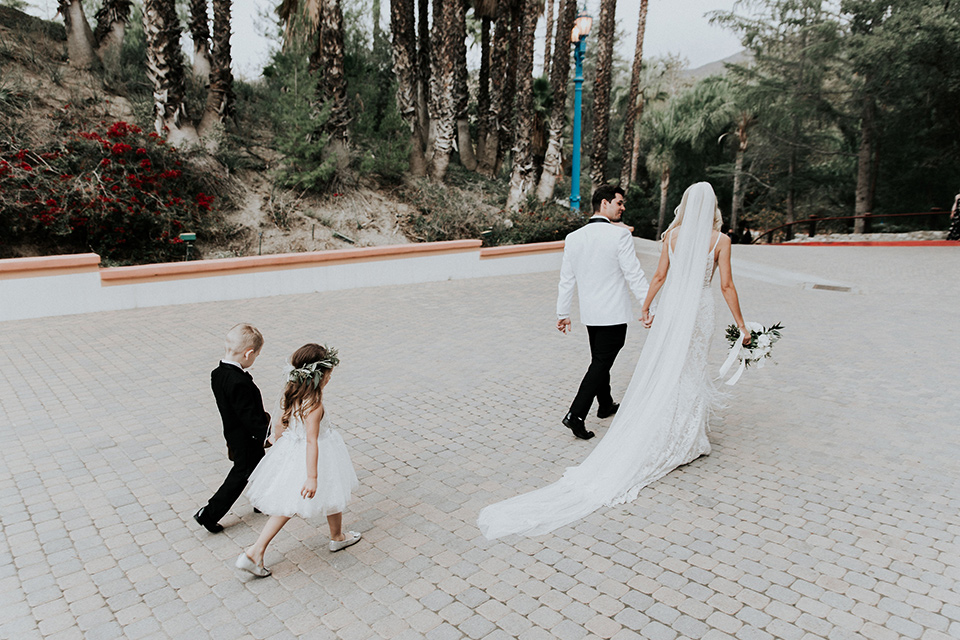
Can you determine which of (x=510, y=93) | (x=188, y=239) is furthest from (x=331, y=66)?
(x=510, y=93)

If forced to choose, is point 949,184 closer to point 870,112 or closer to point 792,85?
point 870,112

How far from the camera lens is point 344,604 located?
3.09 m

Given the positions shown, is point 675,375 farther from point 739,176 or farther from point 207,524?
point 739,176

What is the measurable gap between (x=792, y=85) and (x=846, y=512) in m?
24.9

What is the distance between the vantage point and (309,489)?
3.15m

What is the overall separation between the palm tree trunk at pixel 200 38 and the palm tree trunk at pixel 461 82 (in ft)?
18.7

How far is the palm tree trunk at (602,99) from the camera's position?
1919 cm

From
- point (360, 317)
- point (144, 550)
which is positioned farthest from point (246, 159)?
point (144, 550)

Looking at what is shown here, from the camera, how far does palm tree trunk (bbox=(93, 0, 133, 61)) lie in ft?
53.6

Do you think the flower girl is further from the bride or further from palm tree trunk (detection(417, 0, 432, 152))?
palm tree trunk (detection(417, 0, 432, 152))

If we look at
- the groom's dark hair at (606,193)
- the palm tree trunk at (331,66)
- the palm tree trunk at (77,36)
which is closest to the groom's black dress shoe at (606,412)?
the groom's dark hair at (606,193)

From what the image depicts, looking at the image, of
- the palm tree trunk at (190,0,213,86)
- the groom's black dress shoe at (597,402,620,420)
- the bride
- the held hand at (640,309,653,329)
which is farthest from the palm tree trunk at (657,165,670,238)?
the bride

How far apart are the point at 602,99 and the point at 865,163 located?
11105 mm

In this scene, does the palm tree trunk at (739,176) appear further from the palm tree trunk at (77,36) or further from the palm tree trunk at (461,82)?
the palm tree trunk at (77,36)
